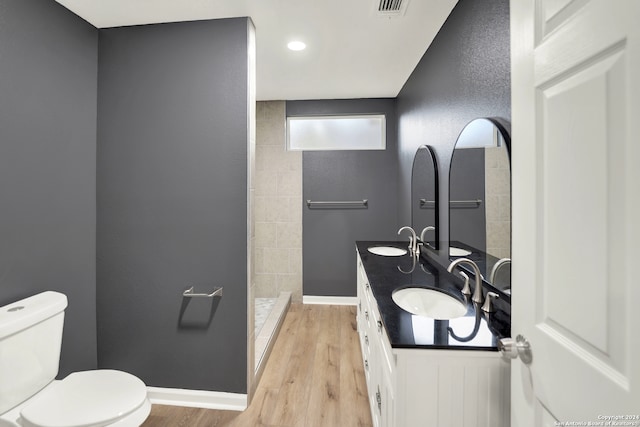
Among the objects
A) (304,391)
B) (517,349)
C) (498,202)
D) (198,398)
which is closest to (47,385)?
(198,398)

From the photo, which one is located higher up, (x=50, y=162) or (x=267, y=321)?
(x=50, y=162)

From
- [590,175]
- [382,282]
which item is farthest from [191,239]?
[590,175]

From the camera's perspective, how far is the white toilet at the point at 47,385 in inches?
46.8

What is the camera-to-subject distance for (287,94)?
11.0ft

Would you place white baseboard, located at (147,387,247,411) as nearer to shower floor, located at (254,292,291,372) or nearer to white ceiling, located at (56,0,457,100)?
shower floor, located at (254,292,291,372)

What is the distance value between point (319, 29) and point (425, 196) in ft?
4.87

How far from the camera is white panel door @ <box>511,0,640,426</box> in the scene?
49 cm

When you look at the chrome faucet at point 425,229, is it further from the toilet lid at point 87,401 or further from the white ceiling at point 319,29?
the toilet lid at point 87,401

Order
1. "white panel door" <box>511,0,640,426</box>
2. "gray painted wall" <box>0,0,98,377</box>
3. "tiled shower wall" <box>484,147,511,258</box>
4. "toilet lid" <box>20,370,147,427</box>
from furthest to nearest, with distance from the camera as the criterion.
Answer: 1. "gray painted wall" <box>0,0,98,377</box>
2. "tiled shower wall" <box>484,147,511,258</box>
3. "toilet lid" <box>20,370,147,427</box>
4. "white panel door" <box>511,0,640,426</box>

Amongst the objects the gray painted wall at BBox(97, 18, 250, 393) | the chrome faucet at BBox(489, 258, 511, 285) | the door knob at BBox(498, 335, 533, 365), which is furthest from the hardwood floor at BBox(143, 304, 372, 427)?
the door knob at BBox(498, 335, 533, 365)

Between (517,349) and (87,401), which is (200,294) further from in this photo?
(517,349)

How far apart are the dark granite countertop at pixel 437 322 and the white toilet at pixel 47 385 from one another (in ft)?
3.83

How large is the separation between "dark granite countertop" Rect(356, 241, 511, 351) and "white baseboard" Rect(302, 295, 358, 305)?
1.85 metres

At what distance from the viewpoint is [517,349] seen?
31.0 inches
